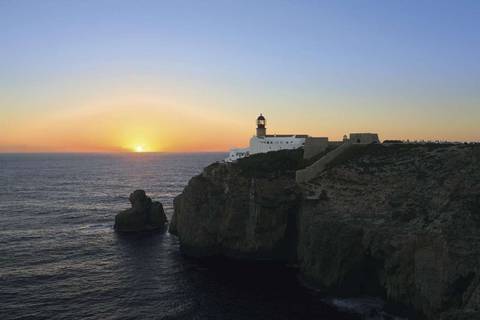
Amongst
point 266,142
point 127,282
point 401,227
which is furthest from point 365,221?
point 266,142

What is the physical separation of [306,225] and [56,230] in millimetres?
45175

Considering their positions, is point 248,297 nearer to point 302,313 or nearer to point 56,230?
point 302,313

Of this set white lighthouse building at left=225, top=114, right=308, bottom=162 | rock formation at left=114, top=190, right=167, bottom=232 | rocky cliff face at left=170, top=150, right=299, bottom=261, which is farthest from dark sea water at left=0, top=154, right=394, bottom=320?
white lighthouse building at left=225, top=114, right=308, bottom=162

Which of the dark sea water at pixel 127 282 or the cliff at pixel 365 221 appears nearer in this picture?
the cliff at pixel 365 221

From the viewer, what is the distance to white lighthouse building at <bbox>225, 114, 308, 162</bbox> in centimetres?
7822

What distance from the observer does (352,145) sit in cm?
6556

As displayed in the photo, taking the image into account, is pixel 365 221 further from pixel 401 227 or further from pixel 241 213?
pixel 241 213

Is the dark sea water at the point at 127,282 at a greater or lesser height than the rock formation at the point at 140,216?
lesser

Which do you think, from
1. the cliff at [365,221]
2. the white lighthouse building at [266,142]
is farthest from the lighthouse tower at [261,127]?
the cliff at [365,221]

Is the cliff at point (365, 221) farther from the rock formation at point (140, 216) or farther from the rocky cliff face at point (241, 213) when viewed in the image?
the rock formation at point (140, 216)

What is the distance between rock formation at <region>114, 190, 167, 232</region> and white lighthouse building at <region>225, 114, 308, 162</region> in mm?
19864

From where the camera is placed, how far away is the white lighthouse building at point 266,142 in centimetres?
7822

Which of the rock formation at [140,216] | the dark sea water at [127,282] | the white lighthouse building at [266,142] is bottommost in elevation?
the dark sea water at [127,282]

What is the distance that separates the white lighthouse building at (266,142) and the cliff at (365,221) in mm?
12182
